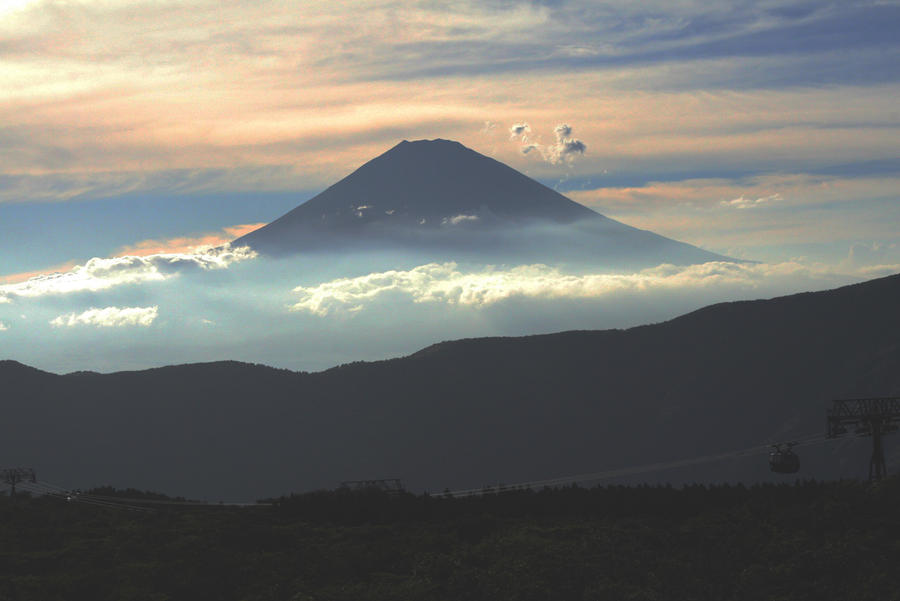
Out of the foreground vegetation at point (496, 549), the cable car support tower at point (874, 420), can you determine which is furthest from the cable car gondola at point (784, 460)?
the cable car support tower at point (874, 420)

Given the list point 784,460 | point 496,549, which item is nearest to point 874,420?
point 784,460

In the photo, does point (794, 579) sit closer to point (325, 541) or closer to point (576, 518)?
point (576, 518)

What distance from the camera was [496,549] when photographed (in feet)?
200

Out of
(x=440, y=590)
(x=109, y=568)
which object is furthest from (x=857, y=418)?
(x=109, y=568)

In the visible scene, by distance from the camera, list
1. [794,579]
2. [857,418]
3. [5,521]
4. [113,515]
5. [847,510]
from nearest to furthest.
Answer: [794,579]
[847,510]
[857,418]
[5,521]
[113,515]

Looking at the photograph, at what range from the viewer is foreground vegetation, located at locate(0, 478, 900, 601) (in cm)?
5225

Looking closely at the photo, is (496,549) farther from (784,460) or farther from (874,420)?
(874,420)

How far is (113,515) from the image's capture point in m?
Result: 81.5

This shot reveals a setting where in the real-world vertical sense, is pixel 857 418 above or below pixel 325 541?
above

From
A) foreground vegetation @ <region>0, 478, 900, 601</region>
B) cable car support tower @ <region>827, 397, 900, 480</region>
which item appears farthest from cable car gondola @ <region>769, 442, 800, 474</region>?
cable car support tower @ <region>827, 397, 900, 480</region>

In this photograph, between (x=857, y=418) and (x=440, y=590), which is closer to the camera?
(x=440, y=590)

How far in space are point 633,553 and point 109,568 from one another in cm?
2862

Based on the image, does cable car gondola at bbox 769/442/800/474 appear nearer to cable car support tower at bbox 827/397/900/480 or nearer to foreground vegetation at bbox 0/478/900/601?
foreground vegetation at bbox 0/478/900/601

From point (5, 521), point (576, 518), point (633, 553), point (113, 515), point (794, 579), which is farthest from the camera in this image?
point (113, 515)
